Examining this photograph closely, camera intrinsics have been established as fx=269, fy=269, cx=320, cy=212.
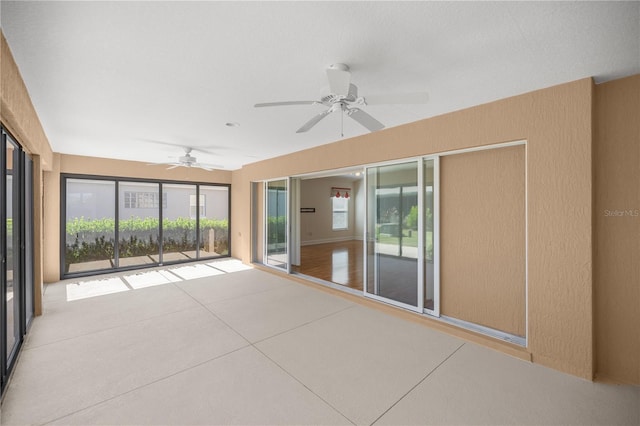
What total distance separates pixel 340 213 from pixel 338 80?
958 centimetres

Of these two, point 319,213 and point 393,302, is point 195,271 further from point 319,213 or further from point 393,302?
point 319,213

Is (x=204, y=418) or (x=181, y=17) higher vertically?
(x=181, y=17)

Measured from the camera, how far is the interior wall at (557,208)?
233 cm

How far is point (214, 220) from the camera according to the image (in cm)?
766

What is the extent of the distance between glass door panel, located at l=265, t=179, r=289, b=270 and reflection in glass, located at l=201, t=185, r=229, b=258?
6.16ft

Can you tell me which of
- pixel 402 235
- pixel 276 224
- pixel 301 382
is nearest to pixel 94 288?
pixel 276 224

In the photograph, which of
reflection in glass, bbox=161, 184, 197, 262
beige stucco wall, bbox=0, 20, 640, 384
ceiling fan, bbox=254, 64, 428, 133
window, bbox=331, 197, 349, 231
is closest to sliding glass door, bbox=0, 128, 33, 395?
beige stucco wall, bbox=0, 20, 640, 384

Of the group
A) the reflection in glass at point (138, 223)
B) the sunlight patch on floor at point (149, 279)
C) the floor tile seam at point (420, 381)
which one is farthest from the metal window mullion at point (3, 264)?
the reflection in glass at point (138, 223)

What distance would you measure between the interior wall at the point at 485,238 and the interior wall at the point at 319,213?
285 inches

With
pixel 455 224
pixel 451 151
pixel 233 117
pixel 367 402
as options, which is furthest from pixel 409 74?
pixel 367 402

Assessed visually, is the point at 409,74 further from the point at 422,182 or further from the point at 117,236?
the point at 117,236

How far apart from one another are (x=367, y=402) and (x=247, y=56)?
111 inches

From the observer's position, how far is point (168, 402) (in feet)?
6.64

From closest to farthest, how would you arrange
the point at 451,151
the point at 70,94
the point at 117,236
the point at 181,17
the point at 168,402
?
the point at 181,17 → the point at 168,402 → the point at 70,94 → the point at 451,151 → the point at 117,236
